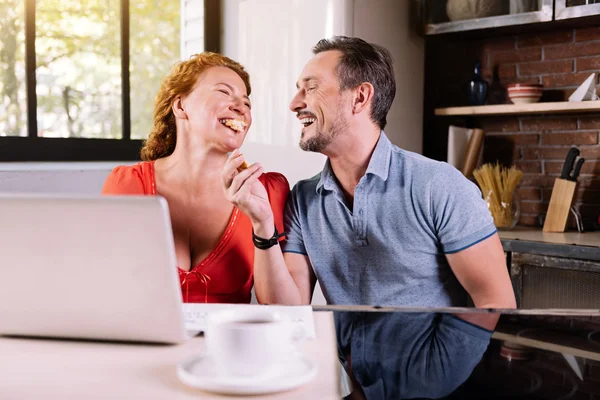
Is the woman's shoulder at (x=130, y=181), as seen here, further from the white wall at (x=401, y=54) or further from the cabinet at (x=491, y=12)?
the cabinet at (x=491, y=12)

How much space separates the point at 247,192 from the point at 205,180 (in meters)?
0.40

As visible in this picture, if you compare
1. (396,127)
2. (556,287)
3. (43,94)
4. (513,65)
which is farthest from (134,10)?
(556,287)

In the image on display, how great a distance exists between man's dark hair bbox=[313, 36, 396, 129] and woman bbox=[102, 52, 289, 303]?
310mm

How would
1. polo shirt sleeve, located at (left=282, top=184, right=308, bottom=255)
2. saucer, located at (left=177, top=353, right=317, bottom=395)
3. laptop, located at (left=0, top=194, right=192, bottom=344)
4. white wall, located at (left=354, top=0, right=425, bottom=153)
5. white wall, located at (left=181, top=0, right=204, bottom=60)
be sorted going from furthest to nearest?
white wall, located at (left=181, top=0, right=204, bottom=60)
white wall, located at (left=354, top=0, right=425, bottom=153)
polo shirt sleeve, located at (left=282, top=184, right=308, bottom=255)
laptop, located at (left=0, top=194, right=192, bottom=344)
saucer, located at (left=177, top=353, right=317, bottom=395)

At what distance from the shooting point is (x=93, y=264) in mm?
963

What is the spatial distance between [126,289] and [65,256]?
10 centimetres

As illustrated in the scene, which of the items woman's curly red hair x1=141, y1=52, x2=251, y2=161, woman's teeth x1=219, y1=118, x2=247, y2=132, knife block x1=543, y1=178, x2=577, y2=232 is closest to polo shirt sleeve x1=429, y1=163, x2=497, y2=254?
woman's teeth x1=219, y1=118, x2=247, y2=132

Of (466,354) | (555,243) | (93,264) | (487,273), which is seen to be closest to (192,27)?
(555,243)

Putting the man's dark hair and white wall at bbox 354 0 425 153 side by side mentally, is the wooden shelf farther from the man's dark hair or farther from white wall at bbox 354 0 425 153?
the man's dark hair

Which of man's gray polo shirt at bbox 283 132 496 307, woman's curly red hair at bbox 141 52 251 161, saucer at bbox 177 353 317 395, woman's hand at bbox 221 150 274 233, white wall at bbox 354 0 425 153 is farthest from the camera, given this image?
white wall at bbox 354 0 425 153

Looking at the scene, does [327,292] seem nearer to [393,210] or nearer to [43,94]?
[393,210]

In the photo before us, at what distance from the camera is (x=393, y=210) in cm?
191

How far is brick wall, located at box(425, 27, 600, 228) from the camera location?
3156 mm

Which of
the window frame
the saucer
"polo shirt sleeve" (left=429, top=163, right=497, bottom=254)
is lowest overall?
the saucer
